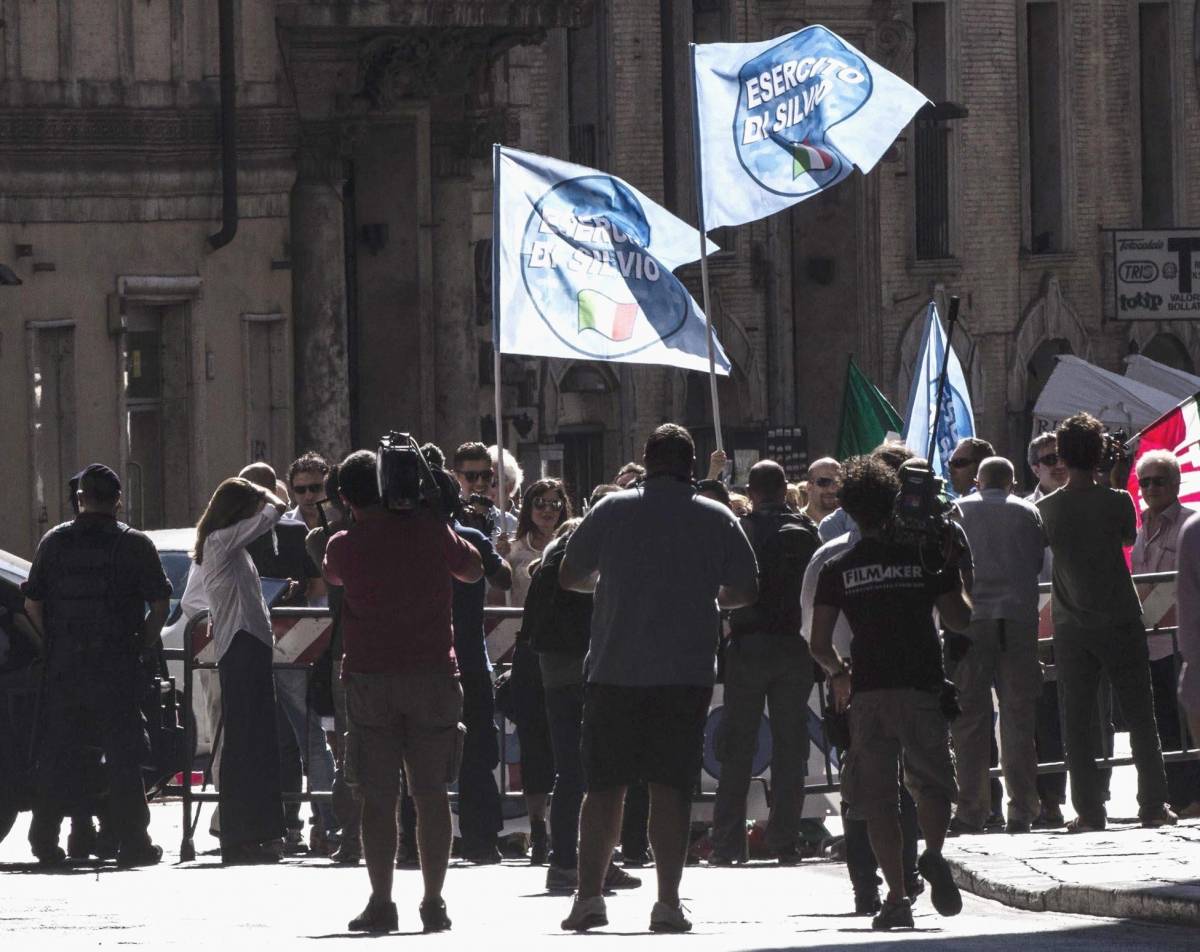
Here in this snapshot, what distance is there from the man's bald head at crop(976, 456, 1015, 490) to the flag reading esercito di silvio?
4.52 m

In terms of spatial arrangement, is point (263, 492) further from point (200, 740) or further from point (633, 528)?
point (633, 528)

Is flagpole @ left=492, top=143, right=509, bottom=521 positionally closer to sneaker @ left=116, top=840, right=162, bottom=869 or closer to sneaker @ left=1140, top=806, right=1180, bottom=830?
sneaker @ left=116, top=840, right=162, bottom=869

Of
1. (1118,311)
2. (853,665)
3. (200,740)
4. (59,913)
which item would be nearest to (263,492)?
(200,740)

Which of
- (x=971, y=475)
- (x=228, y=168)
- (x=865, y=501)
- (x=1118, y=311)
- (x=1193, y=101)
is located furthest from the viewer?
(x=1193, y=101)

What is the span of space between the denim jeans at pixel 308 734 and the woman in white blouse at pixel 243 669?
325mm

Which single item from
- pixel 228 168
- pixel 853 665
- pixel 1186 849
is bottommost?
pixel 1186 849

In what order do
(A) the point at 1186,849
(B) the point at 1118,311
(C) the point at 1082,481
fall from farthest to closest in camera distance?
(B) the point at 1118,311 < (C) the point at 1082,481 < (A) the point at 1186,849

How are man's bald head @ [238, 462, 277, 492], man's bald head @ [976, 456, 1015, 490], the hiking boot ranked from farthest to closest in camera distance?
man's bald head @ [238, 462, 277, 492] → man's bald head @ [976, 456, 1015, 490] → the hiking boot

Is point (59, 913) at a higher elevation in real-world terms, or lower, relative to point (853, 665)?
lower

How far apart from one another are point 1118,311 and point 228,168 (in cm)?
1642

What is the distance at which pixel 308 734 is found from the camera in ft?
54.2

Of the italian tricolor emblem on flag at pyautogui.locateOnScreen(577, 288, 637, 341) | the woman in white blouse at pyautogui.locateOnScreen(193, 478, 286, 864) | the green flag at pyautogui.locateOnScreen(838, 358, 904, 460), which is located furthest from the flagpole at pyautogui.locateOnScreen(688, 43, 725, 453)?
the green flag at pyautogui.locateOnScreen(838, 358, 904, 460)

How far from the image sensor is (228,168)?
1105 inches

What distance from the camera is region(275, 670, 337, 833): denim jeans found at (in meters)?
16.5
